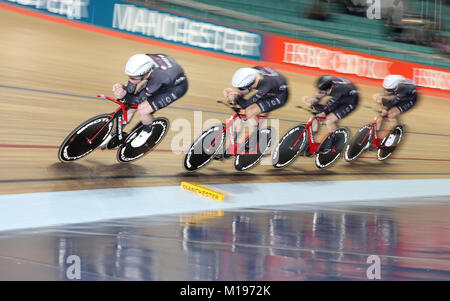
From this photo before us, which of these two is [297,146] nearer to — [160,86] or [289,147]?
[289,147]

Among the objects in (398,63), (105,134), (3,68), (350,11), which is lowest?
(105,134)

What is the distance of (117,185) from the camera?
15.4ft

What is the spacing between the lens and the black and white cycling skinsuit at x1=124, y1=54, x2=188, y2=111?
492 centimetres

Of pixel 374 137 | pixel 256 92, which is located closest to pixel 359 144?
pixel 374 137

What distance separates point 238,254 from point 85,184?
1.93 m

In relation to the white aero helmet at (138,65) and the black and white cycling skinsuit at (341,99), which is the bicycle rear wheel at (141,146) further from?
the black and white cycling skinsuit at (341,99)

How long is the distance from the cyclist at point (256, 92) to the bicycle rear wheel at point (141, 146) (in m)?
0.59

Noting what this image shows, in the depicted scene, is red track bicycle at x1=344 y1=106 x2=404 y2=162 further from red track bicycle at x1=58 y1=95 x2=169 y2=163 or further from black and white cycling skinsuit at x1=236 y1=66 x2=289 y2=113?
red track bicycle at x1=58 y1=95 x2=169 y2=163

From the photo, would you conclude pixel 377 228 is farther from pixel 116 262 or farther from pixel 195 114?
pixel 195 114

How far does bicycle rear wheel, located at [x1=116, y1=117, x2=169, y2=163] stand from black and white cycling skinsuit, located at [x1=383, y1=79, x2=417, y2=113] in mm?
3376

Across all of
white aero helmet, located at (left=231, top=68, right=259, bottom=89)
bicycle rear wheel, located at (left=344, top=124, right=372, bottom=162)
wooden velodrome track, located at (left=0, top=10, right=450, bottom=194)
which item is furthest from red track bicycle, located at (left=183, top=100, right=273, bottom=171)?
bicycle rear wheel, located at (left=344, top=124, right=372, bottom=162)
